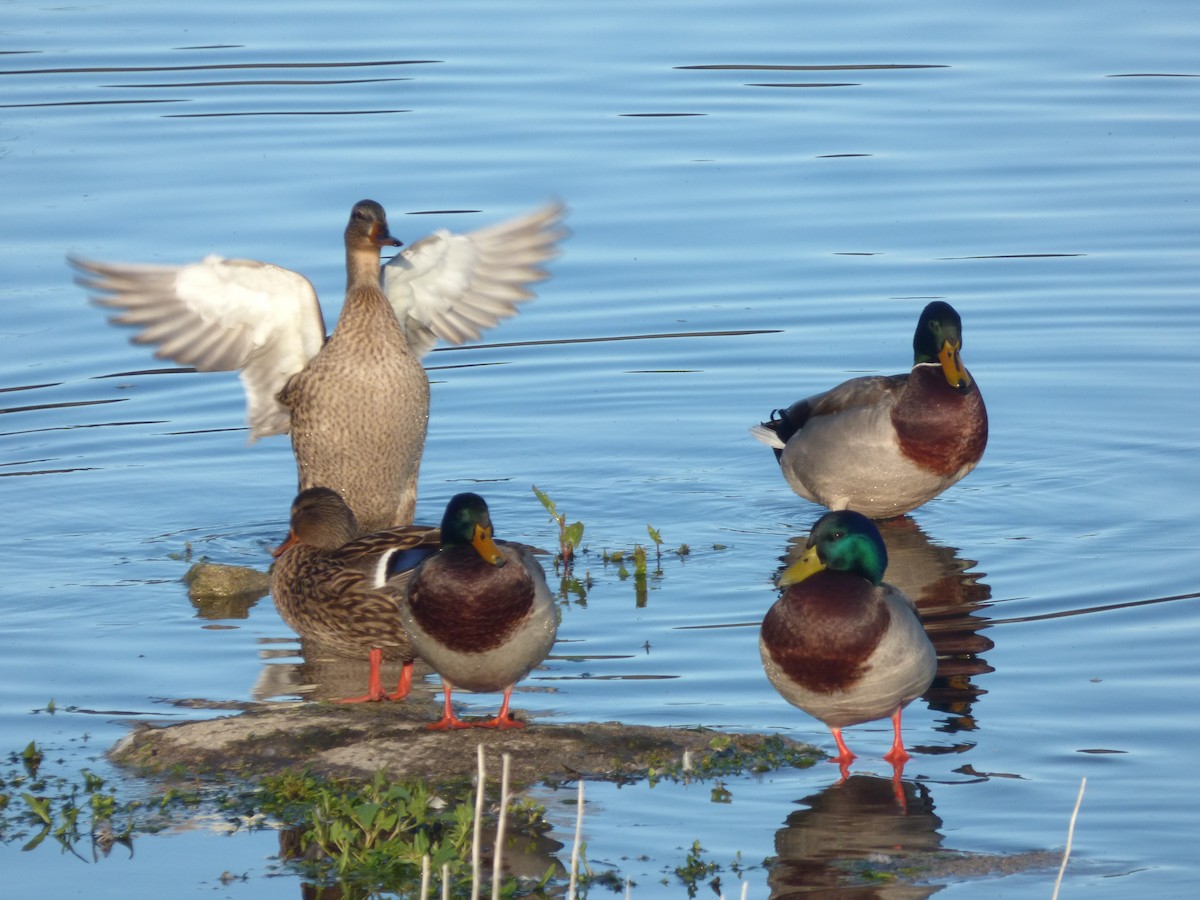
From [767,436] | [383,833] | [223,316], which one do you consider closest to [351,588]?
[383,833]

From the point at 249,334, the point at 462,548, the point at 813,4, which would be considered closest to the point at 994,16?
the point at 813,4

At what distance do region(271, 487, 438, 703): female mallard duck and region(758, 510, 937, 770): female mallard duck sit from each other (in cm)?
133

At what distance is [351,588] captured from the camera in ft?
21.6

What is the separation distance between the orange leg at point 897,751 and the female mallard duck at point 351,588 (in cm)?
162

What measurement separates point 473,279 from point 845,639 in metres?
3.47

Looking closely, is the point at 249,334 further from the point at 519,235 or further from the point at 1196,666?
the point at 1196,666

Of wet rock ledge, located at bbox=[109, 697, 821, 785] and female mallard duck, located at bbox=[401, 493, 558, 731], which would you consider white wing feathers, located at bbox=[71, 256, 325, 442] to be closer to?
female mallard duck, located at bbox=[401, 493, 558, 731]

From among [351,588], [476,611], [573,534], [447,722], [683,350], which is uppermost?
[683,350]

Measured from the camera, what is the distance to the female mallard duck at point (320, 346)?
7.93m

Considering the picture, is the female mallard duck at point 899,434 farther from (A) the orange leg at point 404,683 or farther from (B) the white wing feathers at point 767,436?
(A) the orange leg at point 404,683

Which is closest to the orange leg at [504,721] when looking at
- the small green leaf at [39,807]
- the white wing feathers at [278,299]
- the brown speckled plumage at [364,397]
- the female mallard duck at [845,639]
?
the female mallard duck at [845,639]

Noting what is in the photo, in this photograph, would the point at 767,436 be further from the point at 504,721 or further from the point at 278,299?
the point at 504,721

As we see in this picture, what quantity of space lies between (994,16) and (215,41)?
6.70 m

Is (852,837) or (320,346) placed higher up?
(320,346)
